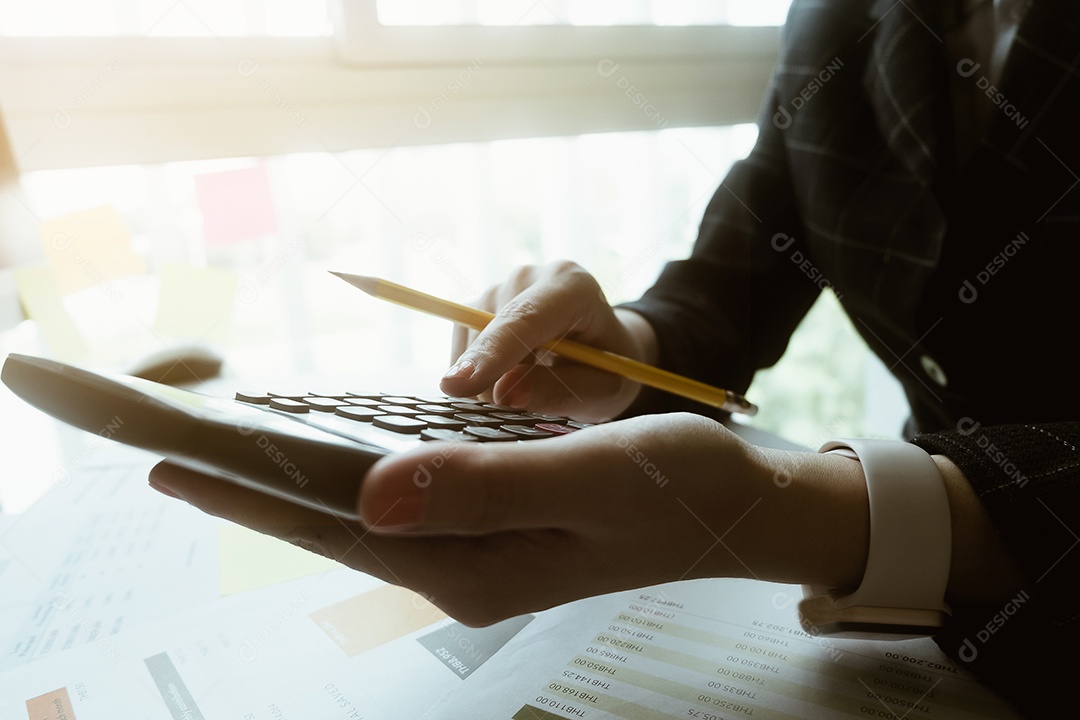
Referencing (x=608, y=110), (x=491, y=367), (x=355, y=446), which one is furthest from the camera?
(x=608, y=110)

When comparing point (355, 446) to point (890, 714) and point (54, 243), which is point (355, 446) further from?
point (54, 243)

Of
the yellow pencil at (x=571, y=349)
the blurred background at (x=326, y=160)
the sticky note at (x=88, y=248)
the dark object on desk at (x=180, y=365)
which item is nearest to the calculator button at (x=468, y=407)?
the yellow pencil at (x=571, y=349)

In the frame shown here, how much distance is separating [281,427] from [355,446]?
0.03m

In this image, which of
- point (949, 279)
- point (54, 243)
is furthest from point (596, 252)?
point (54, 243)

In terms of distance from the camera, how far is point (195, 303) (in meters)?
0.75

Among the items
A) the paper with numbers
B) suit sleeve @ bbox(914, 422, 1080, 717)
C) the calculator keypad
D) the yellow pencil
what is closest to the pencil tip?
the yellow pencil

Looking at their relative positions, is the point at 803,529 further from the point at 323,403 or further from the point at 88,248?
the point at 88,248

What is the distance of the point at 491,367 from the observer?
41 centimetres

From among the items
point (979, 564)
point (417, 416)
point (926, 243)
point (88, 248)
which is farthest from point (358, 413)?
point (88, 248)

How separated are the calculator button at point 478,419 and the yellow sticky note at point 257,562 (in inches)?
5.7

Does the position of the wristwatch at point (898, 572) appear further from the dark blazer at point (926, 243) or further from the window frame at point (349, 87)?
the window frame at point (349, 87)

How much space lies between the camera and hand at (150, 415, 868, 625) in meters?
0.22

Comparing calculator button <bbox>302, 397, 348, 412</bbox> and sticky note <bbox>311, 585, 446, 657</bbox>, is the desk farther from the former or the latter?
calculator button <bbox>302, 397, 348, 412</bbox>

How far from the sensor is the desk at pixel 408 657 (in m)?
0.29
